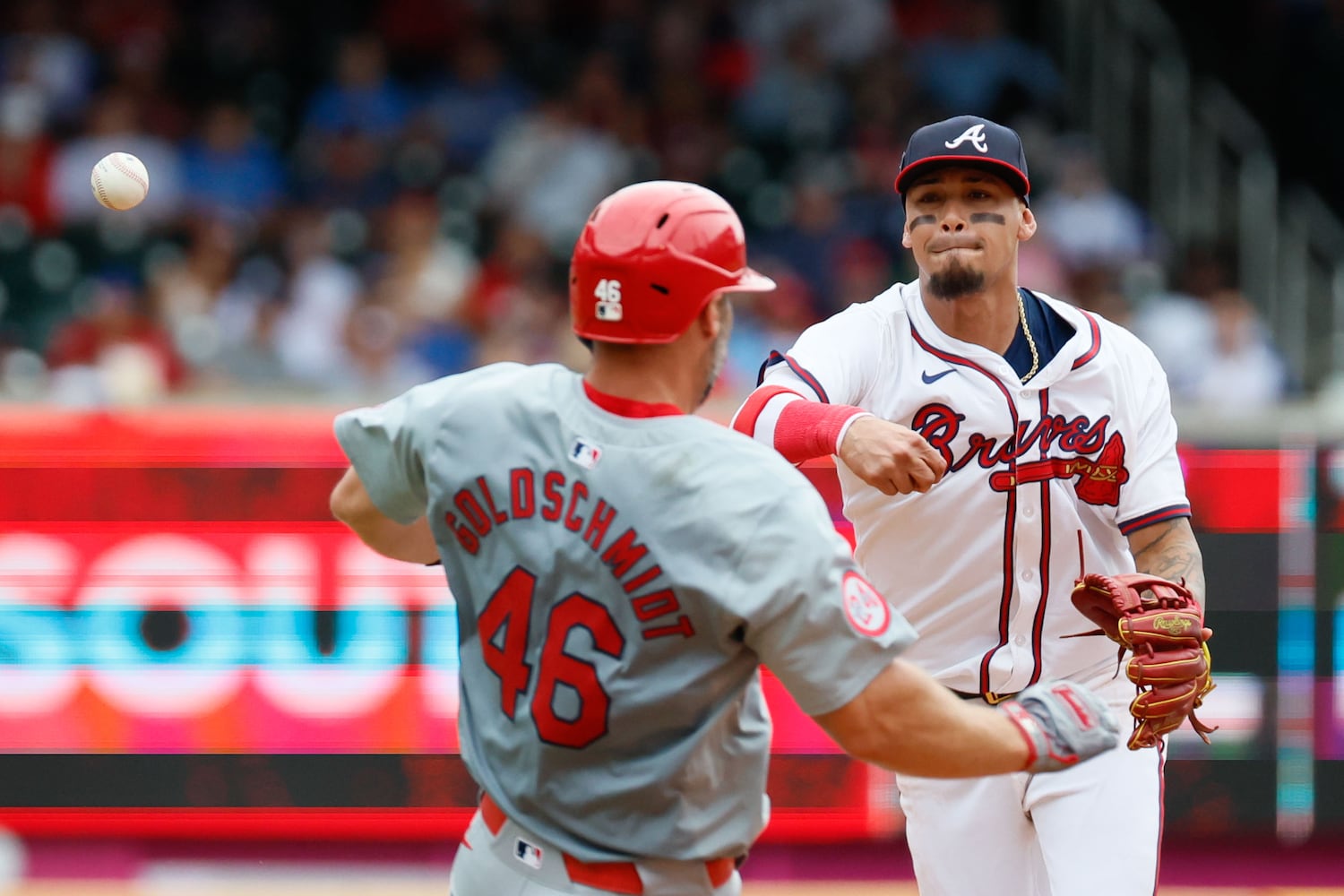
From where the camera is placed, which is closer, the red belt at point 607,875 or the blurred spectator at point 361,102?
the red belt at point 607,875

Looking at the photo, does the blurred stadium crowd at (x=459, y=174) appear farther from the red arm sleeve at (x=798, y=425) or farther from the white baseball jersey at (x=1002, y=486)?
the red arm sleeve at (x=798, y=425)

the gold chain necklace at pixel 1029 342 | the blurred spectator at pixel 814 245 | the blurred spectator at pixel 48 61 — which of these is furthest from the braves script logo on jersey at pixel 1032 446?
the blurred spectator at pixel 48 61

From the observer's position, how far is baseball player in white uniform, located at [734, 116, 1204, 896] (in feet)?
12.6

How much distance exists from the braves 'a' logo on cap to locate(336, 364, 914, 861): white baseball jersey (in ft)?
4.43

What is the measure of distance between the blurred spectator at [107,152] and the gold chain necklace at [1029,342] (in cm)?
728

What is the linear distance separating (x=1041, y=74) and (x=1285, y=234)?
78.2 inches

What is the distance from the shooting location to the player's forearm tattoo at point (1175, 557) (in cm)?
380

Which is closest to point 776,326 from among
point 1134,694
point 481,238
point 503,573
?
point 481,238

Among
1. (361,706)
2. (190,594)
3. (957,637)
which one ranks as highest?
(957,637)

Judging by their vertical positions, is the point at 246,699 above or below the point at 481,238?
below

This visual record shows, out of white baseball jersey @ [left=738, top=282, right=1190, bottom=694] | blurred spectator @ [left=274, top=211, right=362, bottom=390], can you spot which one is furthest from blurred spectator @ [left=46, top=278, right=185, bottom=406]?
white baseball jersey @ [left=738, top=282, right=1190, bottom=694]

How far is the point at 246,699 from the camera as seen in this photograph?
6.18m

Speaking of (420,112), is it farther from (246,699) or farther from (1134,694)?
(1134,694)

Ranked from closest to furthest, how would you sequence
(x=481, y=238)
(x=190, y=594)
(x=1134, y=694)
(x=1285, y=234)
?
(x=1134, y=694) → (x=190, y=594) → (x=481, y=238) → (x=1285, y=234)
